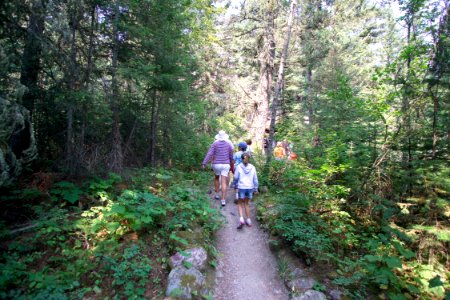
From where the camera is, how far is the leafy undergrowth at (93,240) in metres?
3.83

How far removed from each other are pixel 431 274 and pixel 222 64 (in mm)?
16021

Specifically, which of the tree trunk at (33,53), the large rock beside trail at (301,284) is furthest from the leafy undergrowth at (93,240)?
the tree trunk at (33,53)

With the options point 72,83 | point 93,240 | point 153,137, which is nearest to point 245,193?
point 93,240

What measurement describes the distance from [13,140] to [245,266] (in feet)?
19.1

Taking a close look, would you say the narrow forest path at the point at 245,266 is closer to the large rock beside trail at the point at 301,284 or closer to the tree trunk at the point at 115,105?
the large rock beside trail at the point at 301,284

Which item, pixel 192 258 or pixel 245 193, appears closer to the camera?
pixel 192 258

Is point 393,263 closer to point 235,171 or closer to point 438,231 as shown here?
point 438,231

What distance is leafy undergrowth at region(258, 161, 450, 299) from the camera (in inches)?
168

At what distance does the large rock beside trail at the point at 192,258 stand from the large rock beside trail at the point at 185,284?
151 mm

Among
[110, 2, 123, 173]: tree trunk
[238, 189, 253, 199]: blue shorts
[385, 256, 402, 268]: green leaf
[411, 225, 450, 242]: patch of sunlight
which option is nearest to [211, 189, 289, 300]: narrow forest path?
[238, 189, 253, 199]: blue shorts

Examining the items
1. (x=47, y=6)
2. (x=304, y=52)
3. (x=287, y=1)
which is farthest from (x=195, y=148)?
(x=304, y=52)

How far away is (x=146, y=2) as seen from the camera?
813cm

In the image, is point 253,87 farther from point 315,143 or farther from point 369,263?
point 369,263

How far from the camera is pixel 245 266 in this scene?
530cm
